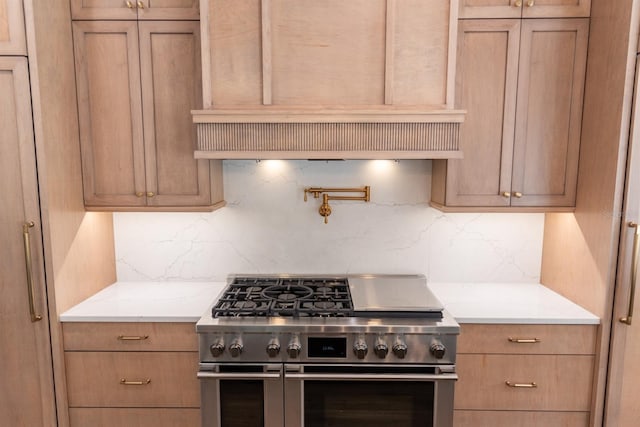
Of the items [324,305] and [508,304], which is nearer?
[324,305]

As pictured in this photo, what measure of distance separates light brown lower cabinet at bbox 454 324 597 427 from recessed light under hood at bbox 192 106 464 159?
2.88 ft

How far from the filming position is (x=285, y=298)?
2066mm

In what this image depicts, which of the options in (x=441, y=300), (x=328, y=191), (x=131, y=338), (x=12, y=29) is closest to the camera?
(x=12, y=29)

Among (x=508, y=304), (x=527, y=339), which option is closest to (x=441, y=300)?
(x=508, y=304)

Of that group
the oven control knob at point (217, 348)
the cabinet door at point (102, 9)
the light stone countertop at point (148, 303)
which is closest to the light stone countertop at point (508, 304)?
the oven control knob at point (217, 348)

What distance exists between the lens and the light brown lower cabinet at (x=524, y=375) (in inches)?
75.5

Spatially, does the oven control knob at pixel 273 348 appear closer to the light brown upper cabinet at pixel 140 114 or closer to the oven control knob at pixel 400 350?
the oven control knob at pixel 400 350

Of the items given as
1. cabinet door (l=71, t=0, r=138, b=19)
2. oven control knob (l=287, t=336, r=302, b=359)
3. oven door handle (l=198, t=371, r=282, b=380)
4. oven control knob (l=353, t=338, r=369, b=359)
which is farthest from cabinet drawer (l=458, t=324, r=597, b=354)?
cabinet door (l=71, t=0, r=138, b=19)

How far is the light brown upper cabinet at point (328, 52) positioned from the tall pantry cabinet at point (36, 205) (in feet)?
2.25

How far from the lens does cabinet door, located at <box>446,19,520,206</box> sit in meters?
1.98

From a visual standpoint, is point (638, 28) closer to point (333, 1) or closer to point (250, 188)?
point (333, 1)

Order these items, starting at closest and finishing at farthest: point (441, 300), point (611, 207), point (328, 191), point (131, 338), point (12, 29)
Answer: point (12, 29), point (611, 207), point (131, 338), point (441, 300), point (328, 191)

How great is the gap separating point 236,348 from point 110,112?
131 centimetres

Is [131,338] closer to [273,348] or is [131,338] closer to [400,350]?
[273,348]
